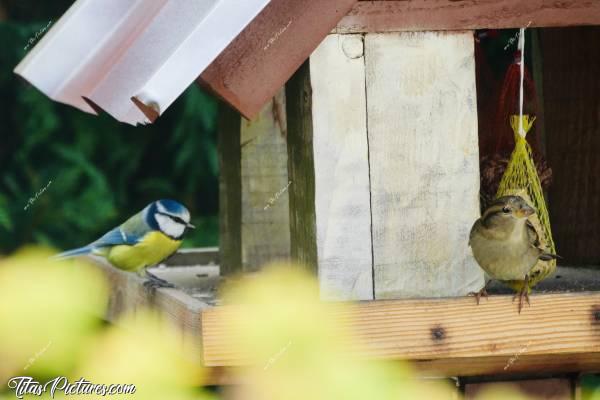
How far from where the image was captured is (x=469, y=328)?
2307 mm

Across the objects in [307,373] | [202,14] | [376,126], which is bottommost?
[307,373]

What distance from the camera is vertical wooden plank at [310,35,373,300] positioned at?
95.5 inches

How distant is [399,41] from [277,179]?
951 mm

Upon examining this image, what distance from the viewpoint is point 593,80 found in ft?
10.4

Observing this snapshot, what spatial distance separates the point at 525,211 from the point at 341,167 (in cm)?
43

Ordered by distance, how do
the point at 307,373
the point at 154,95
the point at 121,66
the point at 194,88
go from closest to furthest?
1. the point at 307,373
2. the point at 154,95
3. the point at 121,66
4. the point at 194,88

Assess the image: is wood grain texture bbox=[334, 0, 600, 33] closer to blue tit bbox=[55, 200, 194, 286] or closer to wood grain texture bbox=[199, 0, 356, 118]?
wood grain texture bbox=[199, 0, 356, 118]

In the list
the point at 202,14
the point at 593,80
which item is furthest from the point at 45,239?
the point at 202,14

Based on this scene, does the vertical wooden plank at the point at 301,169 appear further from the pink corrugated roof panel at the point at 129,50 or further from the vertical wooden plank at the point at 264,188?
the vertical wooden plank at the point at 264,188

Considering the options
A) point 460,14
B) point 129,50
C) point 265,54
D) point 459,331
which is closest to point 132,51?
point 129,50

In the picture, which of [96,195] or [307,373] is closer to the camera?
[307,373]

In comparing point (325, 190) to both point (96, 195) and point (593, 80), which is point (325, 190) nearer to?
point (593, 80)

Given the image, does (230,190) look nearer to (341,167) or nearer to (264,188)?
(264,188)

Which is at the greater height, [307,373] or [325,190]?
[325,190]
